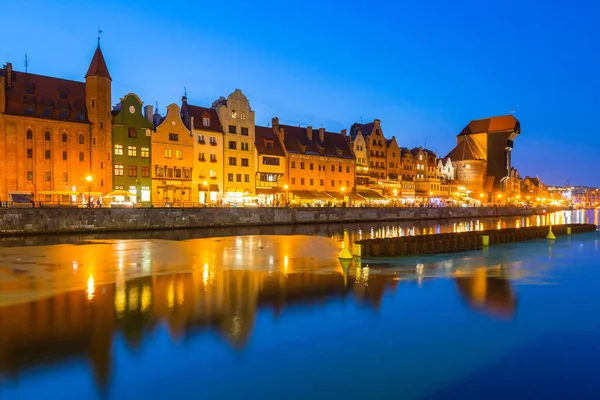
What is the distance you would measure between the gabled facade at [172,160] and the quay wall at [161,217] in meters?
7.86

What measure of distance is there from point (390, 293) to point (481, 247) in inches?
798

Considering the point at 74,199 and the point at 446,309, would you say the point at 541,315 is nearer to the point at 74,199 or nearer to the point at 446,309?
the point at 446,309

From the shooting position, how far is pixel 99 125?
54.8m

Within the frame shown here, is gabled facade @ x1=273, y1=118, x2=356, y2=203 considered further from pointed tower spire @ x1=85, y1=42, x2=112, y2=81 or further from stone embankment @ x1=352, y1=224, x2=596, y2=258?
stone embankment @ x1=352, y1=224, x2=596, y2=258

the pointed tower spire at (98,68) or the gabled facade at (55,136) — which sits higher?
the pointed tower spire at (98,68)

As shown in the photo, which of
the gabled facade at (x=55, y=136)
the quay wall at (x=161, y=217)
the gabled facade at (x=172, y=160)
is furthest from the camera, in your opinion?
the gabled facade at (x=172, y=160)

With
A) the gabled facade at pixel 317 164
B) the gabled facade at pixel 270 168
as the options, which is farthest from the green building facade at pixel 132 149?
the gabled facade at pixel 317 164

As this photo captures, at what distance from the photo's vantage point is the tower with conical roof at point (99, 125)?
2137 inches

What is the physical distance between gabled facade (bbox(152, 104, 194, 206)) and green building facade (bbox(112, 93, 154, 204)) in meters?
0.90

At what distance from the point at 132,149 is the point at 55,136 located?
881 centimetres

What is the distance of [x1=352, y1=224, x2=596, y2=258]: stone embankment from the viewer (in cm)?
2838

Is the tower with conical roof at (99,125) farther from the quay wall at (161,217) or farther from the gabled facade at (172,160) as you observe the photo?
the quay wall at (161,217)

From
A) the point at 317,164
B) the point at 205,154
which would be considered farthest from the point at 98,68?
the point at 317,164

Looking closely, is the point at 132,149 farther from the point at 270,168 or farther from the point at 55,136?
the point at 270,168
